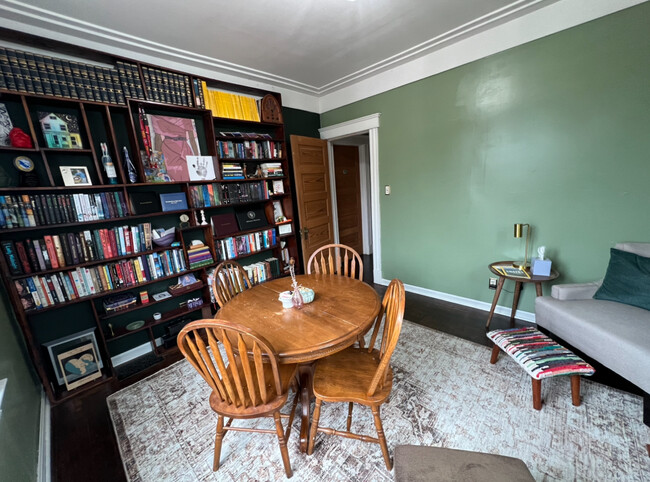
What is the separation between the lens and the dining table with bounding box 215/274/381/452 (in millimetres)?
1203

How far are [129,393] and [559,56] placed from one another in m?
4.36

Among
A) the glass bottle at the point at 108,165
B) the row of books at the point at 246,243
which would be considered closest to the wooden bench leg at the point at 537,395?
the row of books at the point at 246,243

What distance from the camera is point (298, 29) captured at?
2137 mm

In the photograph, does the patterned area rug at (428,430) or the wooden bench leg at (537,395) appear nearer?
the patterned area rug at (428,430)

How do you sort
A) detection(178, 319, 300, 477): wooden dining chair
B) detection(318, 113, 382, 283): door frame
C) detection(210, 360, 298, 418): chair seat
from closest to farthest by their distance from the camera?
detection(178, 319, 300, 477): wooden dining chair, detection(210, 360, 298, 418): chair seat, detection(318, 113, 382, 283): door frame

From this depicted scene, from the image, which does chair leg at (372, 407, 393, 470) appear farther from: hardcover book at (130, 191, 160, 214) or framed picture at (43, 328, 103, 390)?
→ hardcover book at (130, 191, 160, 214)

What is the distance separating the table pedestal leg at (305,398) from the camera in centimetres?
140

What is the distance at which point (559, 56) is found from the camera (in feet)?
6.71

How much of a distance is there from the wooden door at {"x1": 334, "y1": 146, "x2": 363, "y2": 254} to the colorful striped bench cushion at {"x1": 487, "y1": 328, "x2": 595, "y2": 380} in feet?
10.4

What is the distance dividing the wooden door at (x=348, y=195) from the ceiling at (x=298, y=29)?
1.75 metres

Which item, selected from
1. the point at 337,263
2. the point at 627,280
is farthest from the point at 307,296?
the point at 627,280

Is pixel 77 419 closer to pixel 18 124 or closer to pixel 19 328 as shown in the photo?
pixel 19 328

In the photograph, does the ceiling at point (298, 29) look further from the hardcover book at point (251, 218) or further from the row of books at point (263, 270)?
the row of books at point (263, 270)

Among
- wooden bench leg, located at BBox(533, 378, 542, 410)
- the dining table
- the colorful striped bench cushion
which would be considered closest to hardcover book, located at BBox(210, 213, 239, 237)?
the dining table
